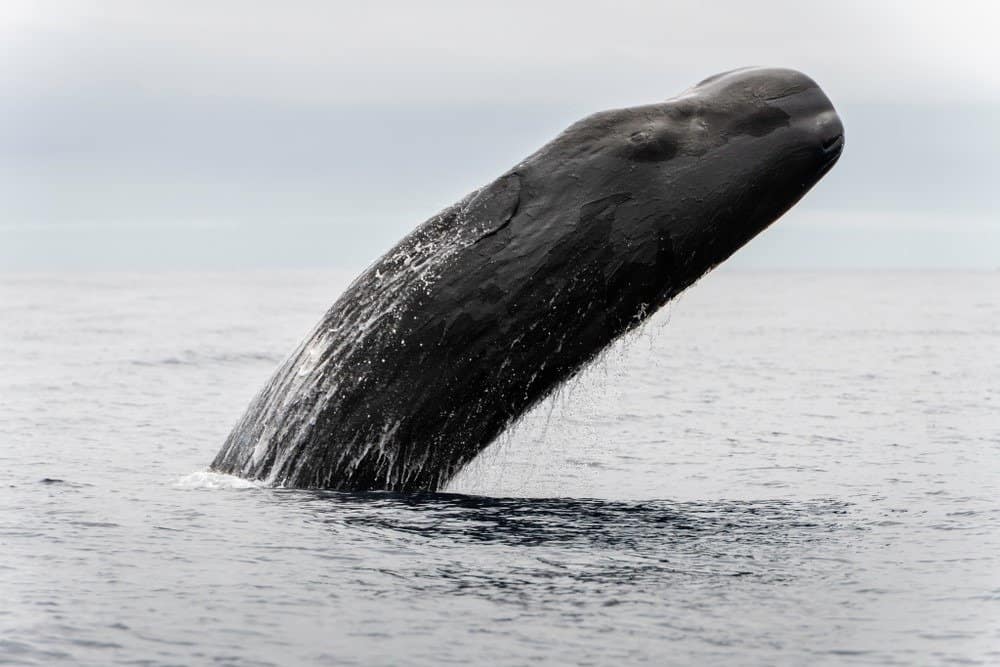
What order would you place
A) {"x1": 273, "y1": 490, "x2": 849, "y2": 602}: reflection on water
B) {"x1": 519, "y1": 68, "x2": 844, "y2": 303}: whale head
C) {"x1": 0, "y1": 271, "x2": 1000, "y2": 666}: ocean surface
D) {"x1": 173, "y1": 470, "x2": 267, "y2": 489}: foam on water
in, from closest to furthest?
{"x1": 0, "y1": 271, "x2": 1000, "y2": 666}: ocean surface → {"x1": 273, "y1": 490, "x2": 849, "y2": 602}: reflection on water → {"x1": 519, "y1": 68, "x2": 844, "y2": 303}: whale head → {"x1": 173, "y1": 470, "x2": 267, "y2": 489}: foam on water

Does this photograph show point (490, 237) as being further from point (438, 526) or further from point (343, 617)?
point (343, 617)

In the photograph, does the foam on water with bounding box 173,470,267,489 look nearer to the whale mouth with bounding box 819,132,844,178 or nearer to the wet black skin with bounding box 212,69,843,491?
the wet black skin with bounding box 212,69,843,491

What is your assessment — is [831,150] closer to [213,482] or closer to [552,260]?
[552,260]

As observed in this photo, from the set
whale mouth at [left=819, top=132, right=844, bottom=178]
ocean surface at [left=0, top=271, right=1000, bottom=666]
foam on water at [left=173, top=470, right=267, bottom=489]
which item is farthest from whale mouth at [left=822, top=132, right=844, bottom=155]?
foam on water at [left=173, top=470, right=267, bottom=489]

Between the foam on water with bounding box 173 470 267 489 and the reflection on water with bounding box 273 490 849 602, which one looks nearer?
the reflection on water with bounding box 273 490 849 602

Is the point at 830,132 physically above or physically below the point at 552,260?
above

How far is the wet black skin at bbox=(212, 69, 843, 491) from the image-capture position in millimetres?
10484

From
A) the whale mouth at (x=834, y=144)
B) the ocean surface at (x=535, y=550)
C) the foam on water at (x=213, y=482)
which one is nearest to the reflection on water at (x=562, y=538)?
the ocean surface at (x=535, y=550)

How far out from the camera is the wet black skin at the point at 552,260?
34.4 feet

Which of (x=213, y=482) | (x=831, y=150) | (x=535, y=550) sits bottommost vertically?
(x=535, y=550)

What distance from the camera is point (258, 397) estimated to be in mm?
11727

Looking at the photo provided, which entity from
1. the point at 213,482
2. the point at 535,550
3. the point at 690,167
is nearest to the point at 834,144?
the point at 690,167

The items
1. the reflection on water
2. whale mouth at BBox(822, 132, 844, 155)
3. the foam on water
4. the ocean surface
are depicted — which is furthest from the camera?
the foam on water

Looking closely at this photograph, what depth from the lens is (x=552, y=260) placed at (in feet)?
34.4
